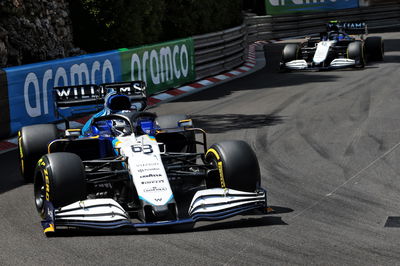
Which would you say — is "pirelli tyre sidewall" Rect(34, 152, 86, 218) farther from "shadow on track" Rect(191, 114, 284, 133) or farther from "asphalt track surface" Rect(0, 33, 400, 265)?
"shadow on track" Rect(191, 114, 284, 133)

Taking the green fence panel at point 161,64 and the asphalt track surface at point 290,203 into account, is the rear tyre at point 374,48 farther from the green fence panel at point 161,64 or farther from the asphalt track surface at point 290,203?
the asphalt track surface at point 290,203

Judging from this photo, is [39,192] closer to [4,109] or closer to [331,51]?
[4,109]

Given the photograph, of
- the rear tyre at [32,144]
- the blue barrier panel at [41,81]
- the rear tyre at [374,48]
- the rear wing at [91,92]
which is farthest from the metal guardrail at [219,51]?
the rear tyre at [32,144]

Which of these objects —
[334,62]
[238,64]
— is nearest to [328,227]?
[334,62]

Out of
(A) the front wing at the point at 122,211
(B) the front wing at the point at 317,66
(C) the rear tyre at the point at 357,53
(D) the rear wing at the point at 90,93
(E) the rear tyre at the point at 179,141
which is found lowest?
(B) the front wing at the point at 317,66

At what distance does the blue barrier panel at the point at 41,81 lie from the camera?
14.2 meters

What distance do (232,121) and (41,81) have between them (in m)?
3.63

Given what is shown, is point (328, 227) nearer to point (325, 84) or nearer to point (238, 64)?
point (325, 84)

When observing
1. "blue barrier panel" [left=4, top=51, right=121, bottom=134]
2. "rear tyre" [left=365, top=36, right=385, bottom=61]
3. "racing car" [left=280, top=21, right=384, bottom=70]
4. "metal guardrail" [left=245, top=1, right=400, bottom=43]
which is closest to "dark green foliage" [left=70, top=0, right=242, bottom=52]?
"blue barrier panel" [left=4, top=51, right=121, bottom=134]

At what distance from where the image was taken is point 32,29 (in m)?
17.7

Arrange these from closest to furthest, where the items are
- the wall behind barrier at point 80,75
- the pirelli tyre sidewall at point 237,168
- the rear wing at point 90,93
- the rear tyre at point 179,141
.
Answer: the pirelli tyre sidewall at point 237,168 < the rear tyre at point 179,141 < the rear wing at point 90,93 < the wall behind barrier at point 80,75

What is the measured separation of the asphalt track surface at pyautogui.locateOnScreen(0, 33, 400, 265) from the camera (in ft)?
23.0

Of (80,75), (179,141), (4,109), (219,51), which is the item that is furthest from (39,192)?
(219,51)

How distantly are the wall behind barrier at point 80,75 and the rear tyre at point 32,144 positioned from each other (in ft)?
3.30
